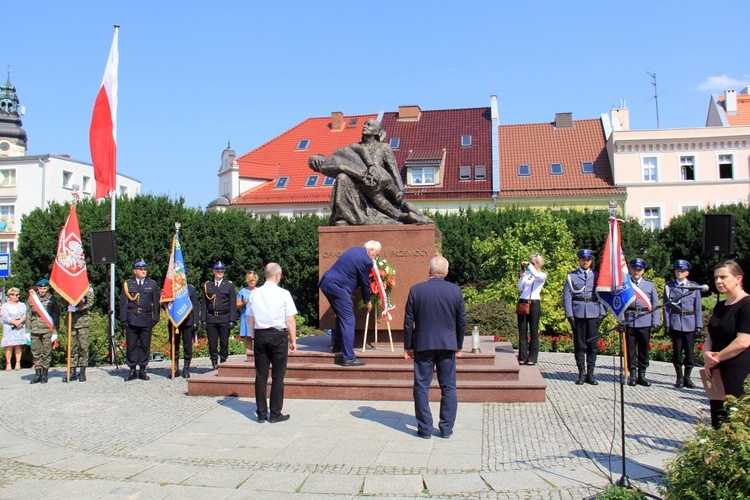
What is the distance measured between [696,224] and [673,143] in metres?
11.4

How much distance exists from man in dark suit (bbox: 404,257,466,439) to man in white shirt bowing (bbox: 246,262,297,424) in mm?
1519

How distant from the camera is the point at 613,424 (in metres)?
7.28

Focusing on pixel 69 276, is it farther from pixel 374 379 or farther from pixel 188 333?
pixel 374 379

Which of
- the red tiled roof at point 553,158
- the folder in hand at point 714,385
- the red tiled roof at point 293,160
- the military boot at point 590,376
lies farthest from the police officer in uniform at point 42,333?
the red tiled roof at point 553,158

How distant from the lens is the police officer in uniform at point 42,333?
11.5 m

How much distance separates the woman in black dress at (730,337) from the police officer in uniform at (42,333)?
411 inches

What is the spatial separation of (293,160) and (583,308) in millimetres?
34206

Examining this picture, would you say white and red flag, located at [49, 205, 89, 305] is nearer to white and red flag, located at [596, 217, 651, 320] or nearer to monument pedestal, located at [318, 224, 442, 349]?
monument pedestal, located at [318, 224, 442, 349]

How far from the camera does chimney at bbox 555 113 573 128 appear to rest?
41156mm

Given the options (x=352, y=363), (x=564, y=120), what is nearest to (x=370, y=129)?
(x=352, y=363)

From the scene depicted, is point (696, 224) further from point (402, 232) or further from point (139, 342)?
point (139, 342)

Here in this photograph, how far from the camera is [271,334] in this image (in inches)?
301

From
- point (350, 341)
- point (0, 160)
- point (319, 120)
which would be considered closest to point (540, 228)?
point (350, 341)

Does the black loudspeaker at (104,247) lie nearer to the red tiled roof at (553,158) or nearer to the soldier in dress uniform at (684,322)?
the soldier in dress uniform at (684,322)
